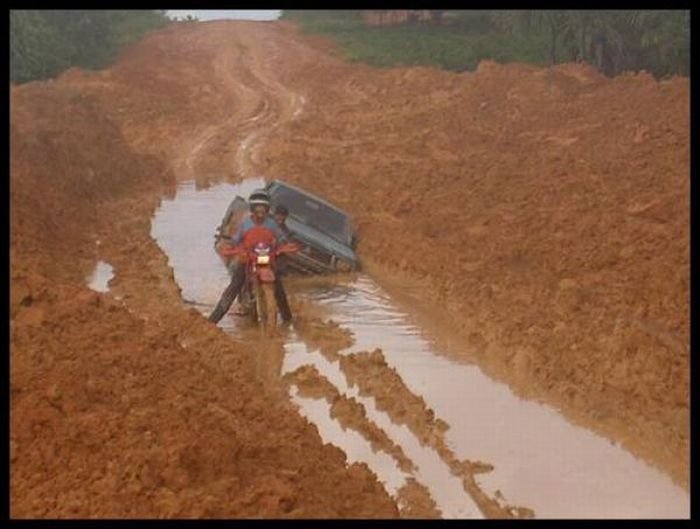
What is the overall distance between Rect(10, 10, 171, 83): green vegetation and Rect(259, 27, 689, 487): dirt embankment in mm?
8594

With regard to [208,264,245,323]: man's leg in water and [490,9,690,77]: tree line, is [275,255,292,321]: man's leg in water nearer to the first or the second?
[208,264,245,323]: man's leg in water

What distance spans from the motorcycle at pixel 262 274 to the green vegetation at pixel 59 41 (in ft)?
66.4

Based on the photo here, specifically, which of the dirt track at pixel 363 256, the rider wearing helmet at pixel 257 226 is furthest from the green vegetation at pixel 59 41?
the rider wearing helmet at pixel 257 226

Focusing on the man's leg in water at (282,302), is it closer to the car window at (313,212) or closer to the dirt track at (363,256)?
the dirt track at (363,256)

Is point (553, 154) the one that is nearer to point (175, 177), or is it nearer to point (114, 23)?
point (175, 177)

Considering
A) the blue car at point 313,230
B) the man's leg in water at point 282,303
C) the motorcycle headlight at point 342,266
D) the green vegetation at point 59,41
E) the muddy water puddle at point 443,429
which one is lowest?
the muddy water puddle at point 443,429

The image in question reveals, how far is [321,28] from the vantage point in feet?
168

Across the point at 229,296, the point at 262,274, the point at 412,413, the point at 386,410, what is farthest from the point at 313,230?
the point at 412,413

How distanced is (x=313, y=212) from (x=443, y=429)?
650cm

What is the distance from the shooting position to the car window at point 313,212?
49.0 ft

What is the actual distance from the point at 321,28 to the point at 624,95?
29.4 metres

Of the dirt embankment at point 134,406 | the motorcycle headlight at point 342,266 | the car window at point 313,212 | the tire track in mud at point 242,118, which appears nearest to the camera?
the dirt embankment at point 134,406

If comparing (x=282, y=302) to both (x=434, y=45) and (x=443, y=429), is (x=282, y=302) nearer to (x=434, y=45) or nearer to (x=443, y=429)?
(x=443, y=429)
